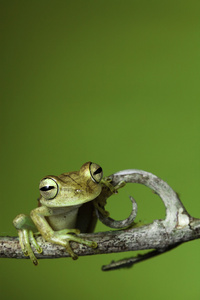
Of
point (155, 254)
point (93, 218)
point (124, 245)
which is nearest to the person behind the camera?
point (124, 245)

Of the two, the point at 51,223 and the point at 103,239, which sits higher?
the point at 51,223

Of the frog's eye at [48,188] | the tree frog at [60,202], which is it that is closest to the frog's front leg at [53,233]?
the tree frog at [60,202]

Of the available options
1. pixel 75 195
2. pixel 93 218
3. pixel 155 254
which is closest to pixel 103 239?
pixel 75 195

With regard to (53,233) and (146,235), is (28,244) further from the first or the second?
(146,235)

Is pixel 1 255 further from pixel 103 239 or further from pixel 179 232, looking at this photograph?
pixel 179 232

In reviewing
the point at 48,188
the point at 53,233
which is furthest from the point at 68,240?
the point at 48,188

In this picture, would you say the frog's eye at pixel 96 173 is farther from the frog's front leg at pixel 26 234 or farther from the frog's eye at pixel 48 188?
the frog's front leg at pixel 26 234

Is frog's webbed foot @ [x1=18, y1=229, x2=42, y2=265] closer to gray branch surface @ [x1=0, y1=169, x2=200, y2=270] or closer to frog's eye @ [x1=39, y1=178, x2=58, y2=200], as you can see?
gray branch surface @ [x1=0, y1=169, x2=200, y2=270]

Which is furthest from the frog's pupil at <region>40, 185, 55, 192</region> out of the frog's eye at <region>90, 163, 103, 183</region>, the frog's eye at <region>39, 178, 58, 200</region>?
the frog's eye at <region>90, 163, 103, 183</region>
